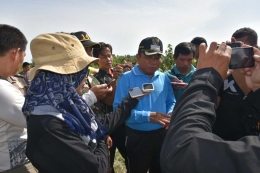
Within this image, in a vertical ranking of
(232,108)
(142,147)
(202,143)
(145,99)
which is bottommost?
(142,147)

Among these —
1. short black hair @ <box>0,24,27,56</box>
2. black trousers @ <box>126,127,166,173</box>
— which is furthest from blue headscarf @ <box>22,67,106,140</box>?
black trousers @ <box>126,127,166,173</box>

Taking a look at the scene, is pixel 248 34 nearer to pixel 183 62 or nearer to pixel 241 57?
pixel 183 62

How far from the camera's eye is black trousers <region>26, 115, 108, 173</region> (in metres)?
1.42

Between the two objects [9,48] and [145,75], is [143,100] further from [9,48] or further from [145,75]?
[9,48]

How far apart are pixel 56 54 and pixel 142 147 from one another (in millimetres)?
1707

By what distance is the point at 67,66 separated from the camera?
158 cm

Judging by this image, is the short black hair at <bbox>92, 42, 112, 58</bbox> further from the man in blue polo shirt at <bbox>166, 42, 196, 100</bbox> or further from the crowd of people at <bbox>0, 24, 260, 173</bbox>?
the man in blue polo shirt at <bbox>166, 42, 196, 100</bbox>

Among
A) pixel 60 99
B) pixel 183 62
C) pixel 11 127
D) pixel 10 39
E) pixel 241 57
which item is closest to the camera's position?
pixel 241 57

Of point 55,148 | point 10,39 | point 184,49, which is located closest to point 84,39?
point 10,39

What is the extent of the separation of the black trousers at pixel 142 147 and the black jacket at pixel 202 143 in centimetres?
197

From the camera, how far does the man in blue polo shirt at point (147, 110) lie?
2.88 metres

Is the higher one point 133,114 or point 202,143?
point 202,143

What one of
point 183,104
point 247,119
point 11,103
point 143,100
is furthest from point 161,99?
point 183,104

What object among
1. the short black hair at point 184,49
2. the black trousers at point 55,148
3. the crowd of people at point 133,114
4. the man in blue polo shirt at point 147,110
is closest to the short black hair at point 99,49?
the crowd of people at point 133,114
